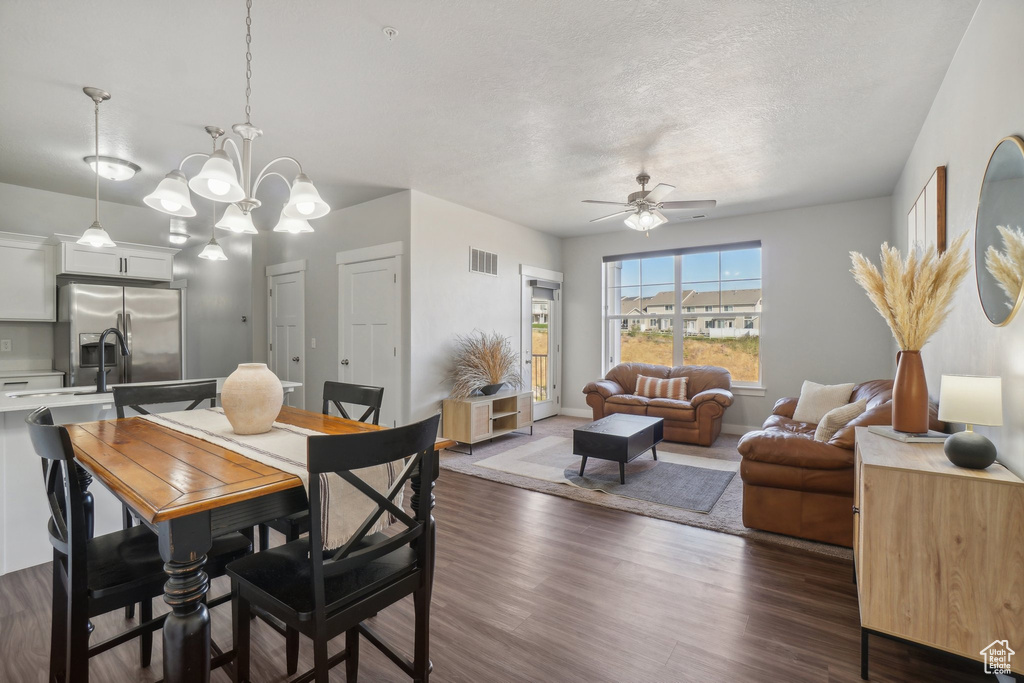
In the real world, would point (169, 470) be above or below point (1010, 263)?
below

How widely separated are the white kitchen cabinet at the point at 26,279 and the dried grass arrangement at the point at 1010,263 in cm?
694

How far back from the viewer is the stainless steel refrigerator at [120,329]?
4.51 metres

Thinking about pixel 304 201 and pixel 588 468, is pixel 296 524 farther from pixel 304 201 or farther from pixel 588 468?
pixel 588 468

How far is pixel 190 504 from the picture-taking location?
1183mm

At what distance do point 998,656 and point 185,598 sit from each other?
2.49m

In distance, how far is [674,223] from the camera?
6430mm

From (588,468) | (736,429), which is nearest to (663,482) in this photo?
(588,468)

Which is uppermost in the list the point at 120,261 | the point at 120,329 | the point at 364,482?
the point at 120,261

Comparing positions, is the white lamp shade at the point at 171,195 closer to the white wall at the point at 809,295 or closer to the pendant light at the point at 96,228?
the pendant light at the point at 96,228

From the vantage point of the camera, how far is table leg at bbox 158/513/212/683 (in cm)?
121

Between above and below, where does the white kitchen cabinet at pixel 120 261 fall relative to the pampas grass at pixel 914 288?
above

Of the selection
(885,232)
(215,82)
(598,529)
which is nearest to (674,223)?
(885,232)

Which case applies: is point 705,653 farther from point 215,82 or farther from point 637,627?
point 215,82

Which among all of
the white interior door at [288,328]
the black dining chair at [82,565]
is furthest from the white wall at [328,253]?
the black dining chair at [82,565]
